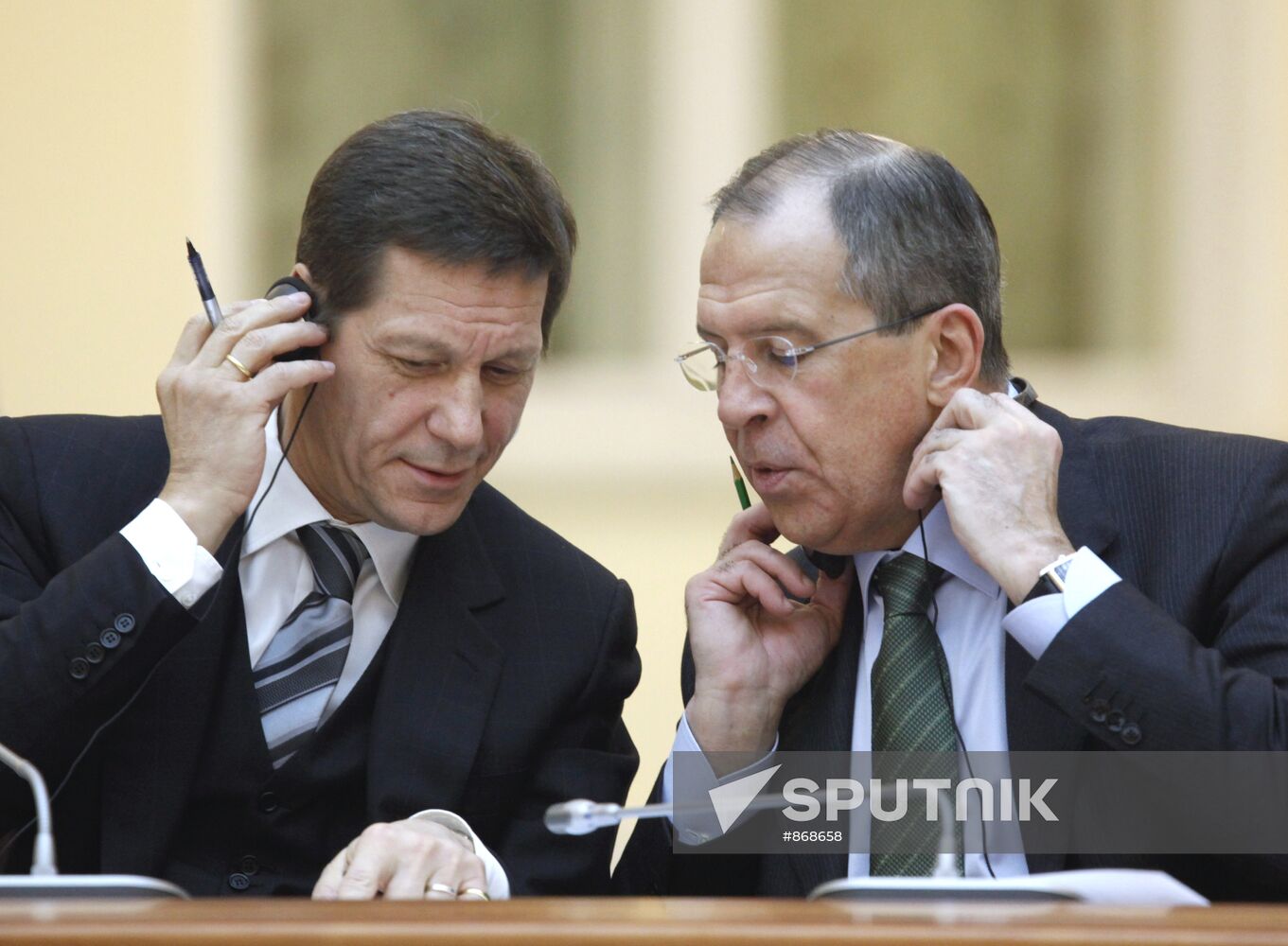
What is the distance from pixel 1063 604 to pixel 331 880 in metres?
0.97

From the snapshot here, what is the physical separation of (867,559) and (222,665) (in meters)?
0.96

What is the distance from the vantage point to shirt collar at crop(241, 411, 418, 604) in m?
2.62

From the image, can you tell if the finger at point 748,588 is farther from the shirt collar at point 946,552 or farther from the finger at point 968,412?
the finger at point 968,412

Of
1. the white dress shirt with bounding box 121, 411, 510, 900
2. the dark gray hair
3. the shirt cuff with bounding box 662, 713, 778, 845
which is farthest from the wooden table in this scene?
the dark gray hair

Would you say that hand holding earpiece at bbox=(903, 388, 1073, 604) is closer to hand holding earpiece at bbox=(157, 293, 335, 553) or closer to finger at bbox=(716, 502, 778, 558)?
finger at bbox=(716, 502, 778, 558)

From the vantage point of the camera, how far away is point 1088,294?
554cm

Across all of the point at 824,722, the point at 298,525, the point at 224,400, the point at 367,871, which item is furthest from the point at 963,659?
the point at 224,400

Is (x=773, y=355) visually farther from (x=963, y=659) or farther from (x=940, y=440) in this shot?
(x=963, y=659)

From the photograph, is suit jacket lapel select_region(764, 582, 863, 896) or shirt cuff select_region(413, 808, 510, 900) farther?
suit jacket lapel select_region(764, 582, 863, 896)

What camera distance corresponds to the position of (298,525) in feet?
8.61

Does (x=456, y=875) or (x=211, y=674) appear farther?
(x=211, y=674)

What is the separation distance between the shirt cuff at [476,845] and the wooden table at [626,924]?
2.26ft

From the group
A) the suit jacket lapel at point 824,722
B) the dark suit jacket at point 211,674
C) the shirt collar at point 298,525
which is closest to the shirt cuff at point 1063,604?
the suit jacket lapel at point 824,722

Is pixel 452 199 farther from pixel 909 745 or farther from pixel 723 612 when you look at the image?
pixel 909 745
